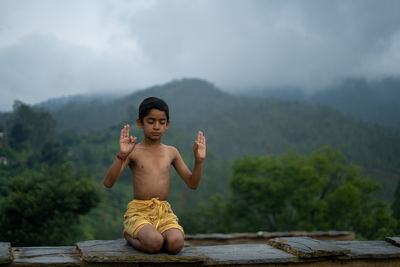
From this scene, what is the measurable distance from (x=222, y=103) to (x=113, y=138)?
34.8 metres

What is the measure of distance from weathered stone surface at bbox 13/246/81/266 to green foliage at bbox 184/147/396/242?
54.2ft

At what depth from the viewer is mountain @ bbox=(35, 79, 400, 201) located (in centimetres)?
4117

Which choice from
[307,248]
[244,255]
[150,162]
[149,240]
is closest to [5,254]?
[149,240]

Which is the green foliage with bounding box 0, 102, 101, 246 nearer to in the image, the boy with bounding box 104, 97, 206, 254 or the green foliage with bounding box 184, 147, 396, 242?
the boy with bounding box 104, 97, 206, 254

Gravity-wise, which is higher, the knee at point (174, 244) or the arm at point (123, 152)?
the arm at point (123, 152)

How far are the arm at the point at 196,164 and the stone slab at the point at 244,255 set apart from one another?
692 mm

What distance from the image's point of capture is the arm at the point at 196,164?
146 inches

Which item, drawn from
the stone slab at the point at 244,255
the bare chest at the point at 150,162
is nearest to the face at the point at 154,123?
the bare chest at the point at 150,162

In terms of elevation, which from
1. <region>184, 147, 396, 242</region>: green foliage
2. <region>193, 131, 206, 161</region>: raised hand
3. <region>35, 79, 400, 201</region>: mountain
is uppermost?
<region>35, 79, 400, 201</region>: mountain

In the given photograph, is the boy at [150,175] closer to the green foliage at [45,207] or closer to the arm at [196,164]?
the arm at [196,164]

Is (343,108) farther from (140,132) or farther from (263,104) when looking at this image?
(140,132)

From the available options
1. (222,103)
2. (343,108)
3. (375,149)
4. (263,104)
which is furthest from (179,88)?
(375,149)

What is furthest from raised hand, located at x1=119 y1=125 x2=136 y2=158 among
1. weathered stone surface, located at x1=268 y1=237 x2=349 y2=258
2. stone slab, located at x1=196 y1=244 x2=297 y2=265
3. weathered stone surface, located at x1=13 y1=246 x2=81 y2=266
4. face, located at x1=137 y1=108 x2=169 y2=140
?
weathered stone surface, located at x1=268 y1=237 x2=349 y2=258

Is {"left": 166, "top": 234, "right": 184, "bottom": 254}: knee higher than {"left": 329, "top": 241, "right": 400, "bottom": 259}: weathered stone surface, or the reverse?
{"left": 166, "top": 234, "right": 184, "bottom": 254}: knee
